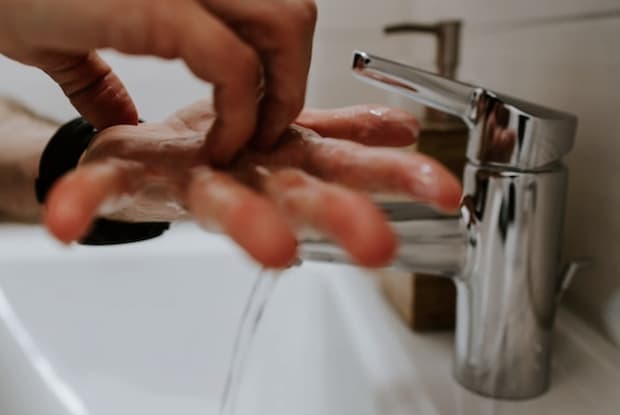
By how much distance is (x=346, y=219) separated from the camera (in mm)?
168

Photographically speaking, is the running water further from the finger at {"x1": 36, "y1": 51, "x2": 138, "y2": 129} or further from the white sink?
the finger at {"x1": 36, "y1": 51, "x2": 138, "y2": 129}

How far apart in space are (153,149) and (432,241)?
183 mm

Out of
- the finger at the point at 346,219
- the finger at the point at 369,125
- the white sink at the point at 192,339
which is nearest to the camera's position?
the finger at the point at 346,219

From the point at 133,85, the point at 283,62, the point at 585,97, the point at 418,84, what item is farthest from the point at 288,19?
the point at 133,85

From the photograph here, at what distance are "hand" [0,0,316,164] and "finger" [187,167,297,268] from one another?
0.05 meters

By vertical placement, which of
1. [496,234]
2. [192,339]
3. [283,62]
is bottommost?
[192,339]

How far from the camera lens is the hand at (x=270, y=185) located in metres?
0.17

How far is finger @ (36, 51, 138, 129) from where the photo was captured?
327 mm

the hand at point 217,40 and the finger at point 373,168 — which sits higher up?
the hand at point 217,40

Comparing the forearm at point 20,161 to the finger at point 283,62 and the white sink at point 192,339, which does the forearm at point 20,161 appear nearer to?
the white sink at point 192,339

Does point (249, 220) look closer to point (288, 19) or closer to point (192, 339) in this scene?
point (288, 19)

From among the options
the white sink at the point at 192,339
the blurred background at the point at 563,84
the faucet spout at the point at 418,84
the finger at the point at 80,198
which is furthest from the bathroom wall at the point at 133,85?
the finger at the point at 80,198

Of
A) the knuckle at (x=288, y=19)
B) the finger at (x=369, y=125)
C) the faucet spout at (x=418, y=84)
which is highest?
the knuckle at (x=288, y=19)

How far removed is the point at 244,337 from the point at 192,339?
53 millimetres
